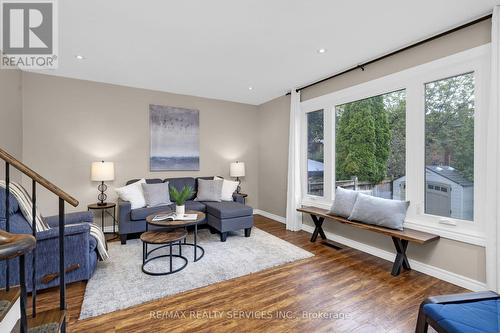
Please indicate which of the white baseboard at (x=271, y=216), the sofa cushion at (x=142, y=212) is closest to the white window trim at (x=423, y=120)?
the white baseboard at (x=271, y=216)

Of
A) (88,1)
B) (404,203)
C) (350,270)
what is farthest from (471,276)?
(88,1)

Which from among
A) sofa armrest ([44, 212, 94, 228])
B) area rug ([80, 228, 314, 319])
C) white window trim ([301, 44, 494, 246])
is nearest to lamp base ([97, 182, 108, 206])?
area rug ([80, 228, 314, 319])

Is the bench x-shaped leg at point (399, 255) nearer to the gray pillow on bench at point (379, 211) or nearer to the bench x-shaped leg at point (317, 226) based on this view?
the gray pillow on bench at point (379, 211)

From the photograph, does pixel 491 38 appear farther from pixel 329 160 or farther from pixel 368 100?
pixel 329 160

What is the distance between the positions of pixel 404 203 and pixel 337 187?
3.50ft

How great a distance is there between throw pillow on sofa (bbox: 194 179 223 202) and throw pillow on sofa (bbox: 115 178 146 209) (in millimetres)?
999

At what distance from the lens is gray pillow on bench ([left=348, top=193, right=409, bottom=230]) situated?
279 cm

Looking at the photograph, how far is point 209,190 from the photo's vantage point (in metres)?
4.45

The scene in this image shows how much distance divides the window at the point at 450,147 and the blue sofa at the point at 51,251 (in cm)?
374

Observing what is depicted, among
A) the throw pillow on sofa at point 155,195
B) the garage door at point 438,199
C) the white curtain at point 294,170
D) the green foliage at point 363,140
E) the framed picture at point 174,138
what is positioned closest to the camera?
the garage door at point 438,199

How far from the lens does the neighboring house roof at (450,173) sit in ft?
8.09

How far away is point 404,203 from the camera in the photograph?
111 inches

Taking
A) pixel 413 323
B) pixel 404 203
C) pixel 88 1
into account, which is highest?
pixel 88 1

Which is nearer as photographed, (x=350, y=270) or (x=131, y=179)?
(x=350, y=270)
